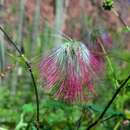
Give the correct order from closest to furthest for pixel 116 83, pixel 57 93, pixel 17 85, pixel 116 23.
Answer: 1. pixel 57 93
2. pixel 116 83
3. pixel 17 85
4. pixel 116 23

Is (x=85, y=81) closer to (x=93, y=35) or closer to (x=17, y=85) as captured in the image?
(x=93, y=35)

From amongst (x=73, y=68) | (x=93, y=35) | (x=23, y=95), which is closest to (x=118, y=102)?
(x=93, y=35)

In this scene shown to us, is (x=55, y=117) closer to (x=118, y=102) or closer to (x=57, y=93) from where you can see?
(x=118, y=102)

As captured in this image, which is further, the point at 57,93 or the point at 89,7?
the point at 89,7

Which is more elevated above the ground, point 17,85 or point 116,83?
point 17,85

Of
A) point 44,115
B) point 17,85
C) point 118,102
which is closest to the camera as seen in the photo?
point 118,102

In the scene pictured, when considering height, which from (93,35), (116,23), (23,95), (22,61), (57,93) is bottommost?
(57,93)

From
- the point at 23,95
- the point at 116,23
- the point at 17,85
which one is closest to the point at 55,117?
the point at 23,95
